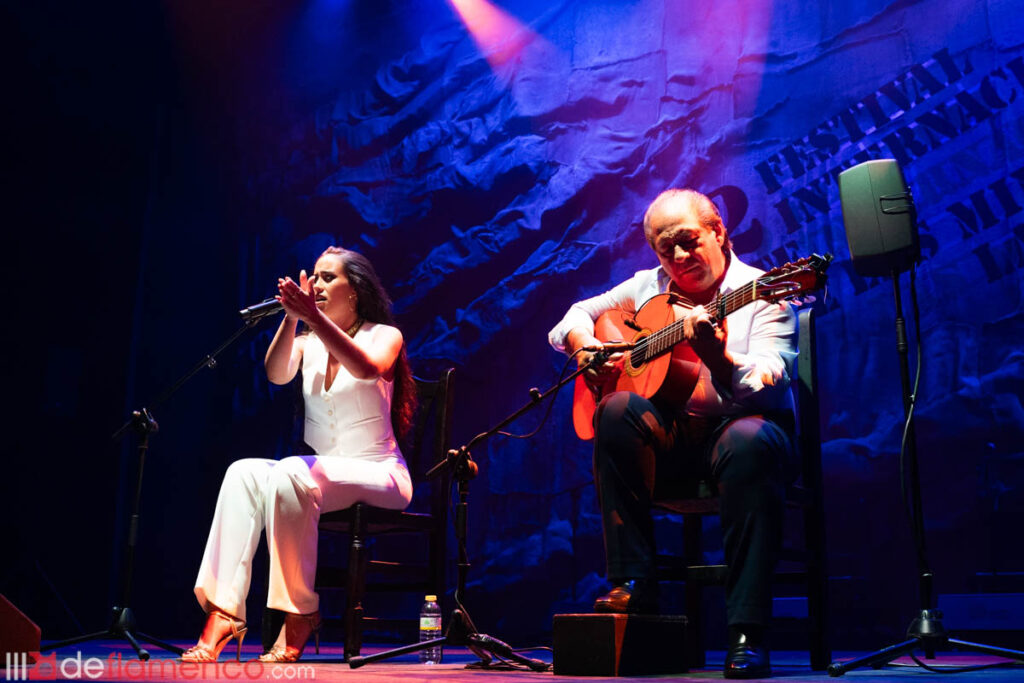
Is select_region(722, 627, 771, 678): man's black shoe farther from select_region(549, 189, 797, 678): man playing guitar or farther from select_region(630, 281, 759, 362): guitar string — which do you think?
select_region(630, 281, 759, 362): guitar string

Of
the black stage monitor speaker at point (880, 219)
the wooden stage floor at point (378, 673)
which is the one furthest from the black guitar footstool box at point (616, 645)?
the black stage monitor speaker at point (880, 219)

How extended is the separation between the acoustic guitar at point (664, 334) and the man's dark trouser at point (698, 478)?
10 centimetres

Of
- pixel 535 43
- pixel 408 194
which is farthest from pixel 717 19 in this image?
pixel 408 194

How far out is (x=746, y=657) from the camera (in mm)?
2121

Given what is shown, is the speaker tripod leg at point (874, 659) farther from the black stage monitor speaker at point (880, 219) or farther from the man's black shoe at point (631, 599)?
the black stage monitor speaker at point (880, 219)

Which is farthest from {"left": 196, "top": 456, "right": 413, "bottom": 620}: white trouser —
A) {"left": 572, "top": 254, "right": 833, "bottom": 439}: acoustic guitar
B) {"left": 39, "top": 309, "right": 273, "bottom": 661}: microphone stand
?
{"left": 572, "top": 254, "right": 833, "bottom": 439}: acoustic guitar

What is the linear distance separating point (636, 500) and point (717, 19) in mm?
2701

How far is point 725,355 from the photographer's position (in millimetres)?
2357

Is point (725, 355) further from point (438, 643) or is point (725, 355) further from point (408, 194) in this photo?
point (408, 194)

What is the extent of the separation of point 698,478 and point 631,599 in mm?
422

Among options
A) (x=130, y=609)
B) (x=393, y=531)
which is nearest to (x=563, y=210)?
(x=393, y=531)

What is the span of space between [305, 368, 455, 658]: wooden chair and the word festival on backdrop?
0.48 meters

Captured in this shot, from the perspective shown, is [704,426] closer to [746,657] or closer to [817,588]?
[817,588]

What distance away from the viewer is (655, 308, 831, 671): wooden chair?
2549 millimetres
